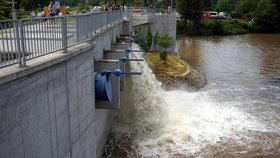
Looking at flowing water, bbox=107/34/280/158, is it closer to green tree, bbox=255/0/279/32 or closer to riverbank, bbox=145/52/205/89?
riverbank, bbox=145/52/205/89

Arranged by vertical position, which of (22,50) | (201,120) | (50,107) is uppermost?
(22,50)

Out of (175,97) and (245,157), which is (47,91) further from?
(175,97)

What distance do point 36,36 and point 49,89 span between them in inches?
52.9

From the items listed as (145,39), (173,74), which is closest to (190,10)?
(145,39)

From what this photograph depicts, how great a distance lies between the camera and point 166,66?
29969 millimetres

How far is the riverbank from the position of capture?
26641mm

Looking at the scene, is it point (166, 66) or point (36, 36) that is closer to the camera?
point (36, 36)

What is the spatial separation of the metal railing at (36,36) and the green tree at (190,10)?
6090 centimetres

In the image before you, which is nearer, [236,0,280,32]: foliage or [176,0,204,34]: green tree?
[176,0,204,34]: green tree

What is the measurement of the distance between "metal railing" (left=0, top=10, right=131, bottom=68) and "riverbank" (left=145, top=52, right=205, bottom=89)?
613 inches

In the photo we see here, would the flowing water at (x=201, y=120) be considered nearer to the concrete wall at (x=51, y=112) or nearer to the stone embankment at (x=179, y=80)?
the stone embankment at (x=179, y=80)

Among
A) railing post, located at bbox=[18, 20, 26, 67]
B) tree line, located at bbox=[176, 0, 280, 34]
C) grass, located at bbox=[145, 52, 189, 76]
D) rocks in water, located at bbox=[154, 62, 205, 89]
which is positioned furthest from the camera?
tree line, located at bbox=[176, 0, 280, 34]

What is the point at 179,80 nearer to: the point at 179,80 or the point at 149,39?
the point at 179,80

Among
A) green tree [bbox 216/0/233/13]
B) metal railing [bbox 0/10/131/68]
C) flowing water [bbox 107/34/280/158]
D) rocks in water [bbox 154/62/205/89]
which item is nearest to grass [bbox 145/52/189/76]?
rocks in water [bbox 154/62/205/89]
